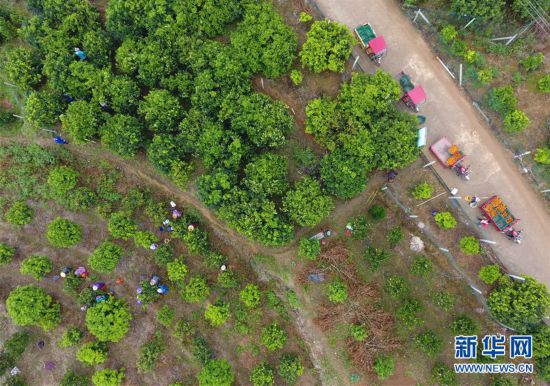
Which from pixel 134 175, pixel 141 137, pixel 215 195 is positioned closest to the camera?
pixel 215 195

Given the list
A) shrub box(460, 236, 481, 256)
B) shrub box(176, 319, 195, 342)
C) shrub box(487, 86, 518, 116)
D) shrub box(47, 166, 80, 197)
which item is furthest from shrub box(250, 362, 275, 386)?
shrub box(487, 86, 518, 116)

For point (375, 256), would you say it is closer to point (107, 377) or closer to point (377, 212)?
point (377, 212)

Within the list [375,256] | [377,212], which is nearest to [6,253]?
[375,256]

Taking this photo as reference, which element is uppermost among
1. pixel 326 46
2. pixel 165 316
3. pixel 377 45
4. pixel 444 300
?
pixel 377 45

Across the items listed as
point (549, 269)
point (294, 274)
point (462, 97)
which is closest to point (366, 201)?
point (294, 274)

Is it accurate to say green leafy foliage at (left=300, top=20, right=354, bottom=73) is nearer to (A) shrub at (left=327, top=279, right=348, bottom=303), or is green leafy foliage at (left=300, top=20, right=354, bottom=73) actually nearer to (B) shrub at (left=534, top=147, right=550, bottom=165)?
(B) shrub at (left=534, top=147, right=550, bottom=165)

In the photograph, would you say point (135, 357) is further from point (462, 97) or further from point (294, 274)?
point (462, 97)
